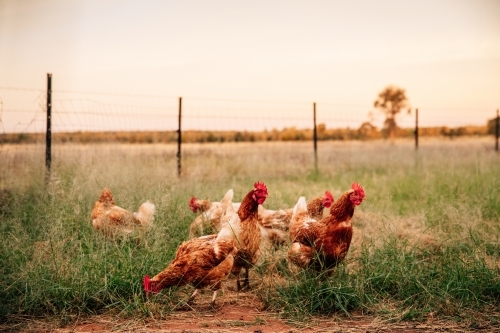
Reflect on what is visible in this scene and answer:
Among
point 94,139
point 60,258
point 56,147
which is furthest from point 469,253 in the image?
point 94,139

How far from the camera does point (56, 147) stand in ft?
25.5

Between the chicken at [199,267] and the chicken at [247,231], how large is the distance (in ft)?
0.51

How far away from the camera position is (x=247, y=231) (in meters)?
4.01

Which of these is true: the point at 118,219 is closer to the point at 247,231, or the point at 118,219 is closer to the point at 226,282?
the point at 226,282

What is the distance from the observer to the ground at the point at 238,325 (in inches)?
129

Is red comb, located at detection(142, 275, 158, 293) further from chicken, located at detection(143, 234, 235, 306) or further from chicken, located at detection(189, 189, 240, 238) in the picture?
chicken, located at detection(189, 189, 240, 238)

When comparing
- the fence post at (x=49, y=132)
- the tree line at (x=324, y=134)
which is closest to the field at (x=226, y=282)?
the fence post at (x=49, y=132)

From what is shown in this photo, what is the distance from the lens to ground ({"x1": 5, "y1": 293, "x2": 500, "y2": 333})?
3.28 metres

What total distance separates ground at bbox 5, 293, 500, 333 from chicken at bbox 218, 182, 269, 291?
57 centimetres

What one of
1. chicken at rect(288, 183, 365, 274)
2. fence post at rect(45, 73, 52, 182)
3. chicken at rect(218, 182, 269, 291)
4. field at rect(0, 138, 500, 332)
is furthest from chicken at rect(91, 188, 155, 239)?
fence post at rect(45, 73, 52, 182)

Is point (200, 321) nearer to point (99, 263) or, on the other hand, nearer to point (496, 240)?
point (99, 263)

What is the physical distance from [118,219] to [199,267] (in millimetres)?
1645

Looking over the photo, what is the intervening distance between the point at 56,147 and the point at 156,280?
506cm

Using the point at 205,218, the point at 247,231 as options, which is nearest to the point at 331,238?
the point at 247,231
